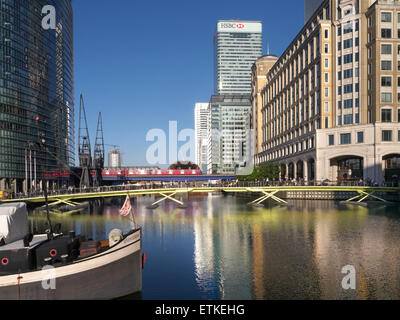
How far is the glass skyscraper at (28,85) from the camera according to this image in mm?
118312

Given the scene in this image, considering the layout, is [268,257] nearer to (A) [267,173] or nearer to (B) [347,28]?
(A) [267,173]

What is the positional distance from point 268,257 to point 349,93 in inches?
2843

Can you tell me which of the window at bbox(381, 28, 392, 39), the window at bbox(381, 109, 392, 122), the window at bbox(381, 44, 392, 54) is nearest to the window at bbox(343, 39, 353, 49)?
the window at bbox(381, 28, 392, 39)

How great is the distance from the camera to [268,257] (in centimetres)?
2911

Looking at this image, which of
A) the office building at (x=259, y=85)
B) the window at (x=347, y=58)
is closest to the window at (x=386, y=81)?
the window at (x=347, y=58)

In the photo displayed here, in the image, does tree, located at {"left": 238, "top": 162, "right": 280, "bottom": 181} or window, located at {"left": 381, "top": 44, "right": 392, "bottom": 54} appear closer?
window, located at {"left": 381, "top": 44, "right": 392, "bottom": 54}

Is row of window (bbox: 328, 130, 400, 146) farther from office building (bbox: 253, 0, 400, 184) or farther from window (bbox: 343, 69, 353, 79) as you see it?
window (bbox: 343, 69, 353, 79)

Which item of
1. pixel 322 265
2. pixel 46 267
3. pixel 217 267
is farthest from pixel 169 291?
pixel 322 265

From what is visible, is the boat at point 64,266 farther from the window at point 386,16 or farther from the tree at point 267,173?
the window at point 386,16

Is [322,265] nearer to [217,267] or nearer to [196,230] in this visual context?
[217,267]

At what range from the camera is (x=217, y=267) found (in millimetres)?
26531

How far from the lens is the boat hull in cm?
1691

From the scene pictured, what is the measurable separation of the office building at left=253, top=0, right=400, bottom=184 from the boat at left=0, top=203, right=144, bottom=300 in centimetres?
7781
